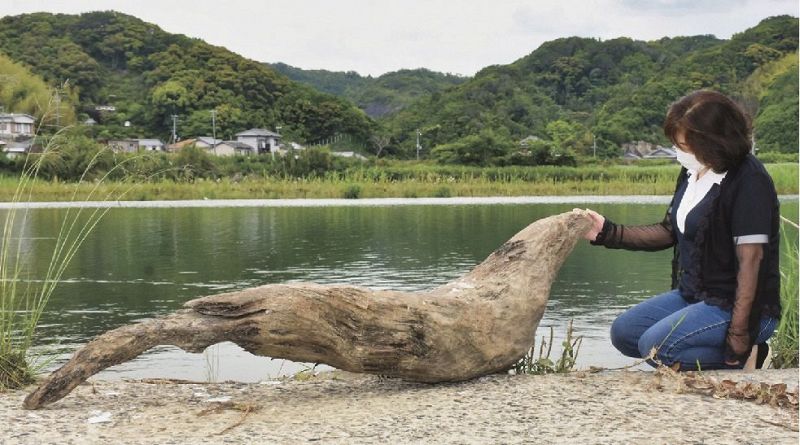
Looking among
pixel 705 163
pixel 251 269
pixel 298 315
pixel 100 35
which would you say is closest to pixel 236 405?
pixel 298 315

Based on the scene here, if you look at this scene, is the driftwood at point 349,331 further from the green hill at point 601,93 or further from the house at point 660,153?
the house at point 660,153

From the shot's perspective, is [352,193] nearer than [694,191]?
No

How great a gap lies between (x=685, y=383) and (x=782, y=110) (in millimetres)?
64811

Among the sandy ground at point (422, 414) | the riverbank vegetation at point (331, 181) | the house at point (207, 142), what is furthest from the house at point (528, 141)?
the sandy ground at point (422, 414)

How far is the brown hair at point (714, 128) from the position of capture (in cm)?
397

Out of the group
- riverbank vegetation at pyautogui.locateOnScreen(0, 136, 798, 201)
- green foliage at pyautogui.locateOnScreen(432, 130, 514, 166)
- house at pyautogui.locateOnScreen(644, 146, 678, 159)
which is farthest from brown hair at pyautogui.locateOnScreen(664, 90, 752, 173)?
house at pyautogui.locateOnScreen(644, 146, 678, 159)

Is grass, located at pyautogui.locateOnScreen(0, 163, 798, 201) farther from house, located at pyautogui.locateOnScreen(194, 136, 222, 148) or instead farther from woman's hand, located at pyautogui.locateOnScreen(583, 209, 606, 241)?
woman's hand, located at pyautogui.locateOnScreen(583, 209, 606, 241)

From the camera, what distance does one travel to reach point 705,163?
13.4ft

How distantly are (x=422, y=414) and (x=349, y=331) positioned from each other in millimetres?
512

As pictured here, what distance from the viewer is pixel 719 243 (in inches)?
159

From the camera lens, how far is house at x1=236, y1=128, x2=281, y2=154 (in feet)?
225

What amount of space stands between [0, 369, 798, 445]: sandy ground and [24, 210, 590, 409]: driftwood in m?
0.11

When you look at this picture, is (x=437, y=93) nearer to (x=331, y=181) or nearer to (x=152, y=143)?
(x=152, y=143)

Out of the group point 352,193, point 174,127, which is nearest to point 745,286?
point 352,193
